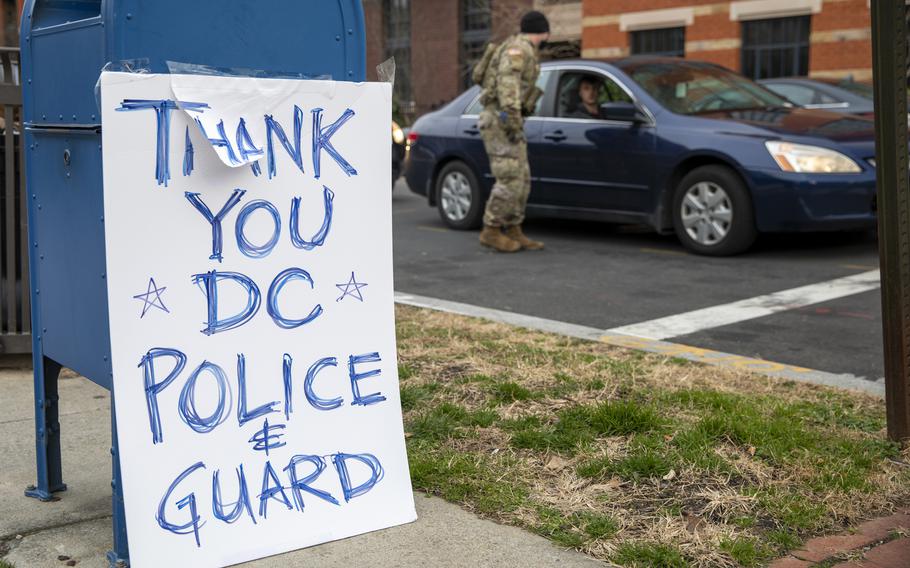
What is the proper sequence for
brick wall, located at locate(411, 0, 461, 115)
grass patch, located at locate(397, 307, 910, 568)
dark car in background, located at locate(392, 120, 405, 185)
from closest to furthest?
1. grass patch, located at locate(397, 307, 910, 568)
2. dark car in background, located at locate(392, 120, 405, 185)
3. brick wall, located at locate(411, 0, 461, 115)

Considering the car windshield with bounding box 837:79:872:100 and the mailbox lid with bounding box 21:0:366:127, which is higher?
the car windshield with bounding box 837:79:872:100

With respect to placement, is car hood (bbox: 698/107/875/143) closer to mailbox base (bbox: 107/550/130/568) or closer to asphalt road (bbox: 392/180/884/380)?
asphalt road (bbox: 392/180/884/380)

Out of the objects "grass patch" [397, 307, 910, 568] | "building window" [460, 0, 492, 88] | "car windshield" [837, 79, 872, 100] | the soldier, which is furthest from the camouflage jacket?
"building window" [460, 0, 492, 88]

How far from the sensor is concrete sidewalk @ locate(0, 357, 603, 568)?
10.6 ft

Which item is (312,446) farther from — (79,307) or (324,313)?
(79,307)

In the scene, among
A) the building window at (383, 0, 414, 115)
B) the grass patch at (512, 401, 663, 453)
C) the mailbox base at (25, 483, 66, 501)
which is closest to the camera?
the mailbox base at (25, 483, 66, 501)

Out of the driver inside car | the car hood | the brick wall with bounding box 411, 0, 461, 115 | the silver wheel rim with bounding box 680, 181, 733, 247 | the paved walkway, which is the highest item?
the brick wall with bounding box 411, 0, 461, 115

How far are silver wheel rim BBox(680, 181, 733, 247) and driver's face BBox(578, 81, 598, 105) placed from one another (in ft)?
4.60

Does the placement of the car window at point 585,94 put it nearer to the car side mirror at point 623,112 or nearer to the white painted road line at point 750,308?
the car side mirror at point 623,112

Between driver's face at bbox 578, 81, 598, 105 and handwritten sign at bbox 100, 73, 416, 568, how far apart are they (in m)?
→ 7.02

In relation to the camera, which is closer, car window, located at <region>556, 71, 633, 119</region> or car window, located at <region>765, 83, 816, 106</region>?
car window, located at <region>556, 71, 633, 119</region>

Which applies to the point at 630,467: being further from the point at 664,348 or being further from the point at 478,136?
the point at 478,136

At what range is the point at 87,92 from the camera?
3.15 meters

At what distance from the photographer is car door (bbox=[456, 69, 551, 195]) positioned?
10.5 m
